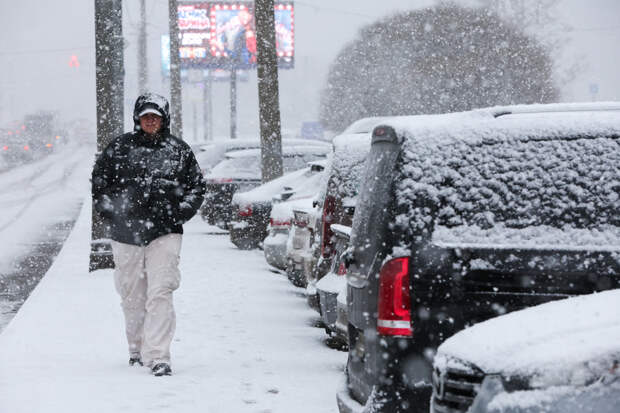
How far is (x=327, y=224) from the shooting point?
775 centimetres

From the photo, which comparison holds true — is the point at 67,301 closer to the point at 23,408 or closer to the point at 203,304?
the point at 203,304

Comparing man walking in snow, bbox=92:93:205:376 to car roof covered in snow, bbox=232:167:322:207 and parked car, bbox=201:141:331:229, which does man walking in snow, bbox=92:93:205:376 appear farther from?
parked car, bbox=201:141:331:229

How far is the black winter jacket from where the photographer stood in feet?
23.0

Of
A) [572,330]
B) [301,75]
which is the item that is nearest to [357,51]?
[572,330]

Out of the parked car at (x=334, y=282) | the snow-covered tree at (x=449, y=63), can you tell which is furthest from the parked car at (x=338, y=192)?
the snow-covered tree at (x=449, y=63)

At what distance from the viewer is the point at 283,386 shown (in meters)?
6.67

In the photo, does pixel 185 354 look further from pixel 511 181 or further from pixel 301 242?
pixel 511 181

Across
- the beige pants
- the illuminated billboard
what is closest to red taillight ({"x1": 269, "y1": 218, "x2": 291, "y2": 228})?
the beige pants

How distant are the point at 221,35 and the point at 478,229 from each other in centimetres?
5206

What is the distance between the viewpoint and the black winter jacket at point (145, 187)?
700 cm

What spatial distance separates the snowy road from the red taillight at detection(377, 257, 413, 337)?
592 centimetres

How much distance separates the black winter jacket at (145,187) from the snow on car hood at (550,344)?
391 cm

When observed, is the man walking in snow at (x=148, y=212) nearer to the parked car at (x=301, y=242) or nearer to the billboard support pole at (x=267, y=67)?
the parked car at (x=301, y=242)

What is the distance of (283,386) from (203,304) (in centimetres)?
383
